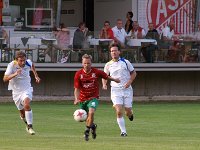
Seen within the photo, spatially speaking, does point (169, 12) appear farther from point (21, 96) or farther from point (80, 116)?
point (80, 116)

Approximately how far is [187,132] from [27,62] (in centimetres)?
428

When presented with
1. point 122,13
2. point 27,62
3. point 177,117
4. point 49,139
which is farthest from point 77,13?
point 49,139

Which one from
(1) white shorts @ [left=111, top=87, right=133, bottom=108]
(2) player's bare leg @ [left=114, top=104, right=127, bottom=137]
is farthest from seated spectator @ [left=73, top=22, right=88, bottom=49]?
(2) player's bare leg @ [left=114, top=104, right=127, bottom=137]

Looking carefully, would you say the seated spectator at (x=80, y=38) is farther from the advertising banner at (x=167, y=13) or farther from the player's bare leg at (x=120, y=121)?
the player's bare leg at (x=120, y=121)

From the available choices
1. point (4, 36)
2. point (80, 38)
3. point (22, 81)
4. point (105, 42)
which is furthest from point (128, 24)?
point (22, 81)

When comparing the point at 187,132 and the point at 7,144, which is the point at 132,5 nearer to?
the point at 187,132

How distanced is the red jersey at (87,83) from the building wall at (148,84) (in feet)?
55.8

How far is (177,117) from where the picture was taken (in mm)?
27469

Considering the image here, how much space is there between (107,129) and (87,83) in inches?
151

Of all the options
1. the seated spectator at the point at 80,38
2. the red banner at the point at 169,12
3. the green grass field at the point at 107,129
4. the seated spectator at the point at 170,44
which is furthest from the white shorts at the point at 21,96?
the red banner at the point at 169,12

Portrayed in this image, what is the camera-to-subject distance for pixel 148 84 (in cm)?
3675

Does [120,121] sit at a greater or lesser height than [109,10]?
lesser

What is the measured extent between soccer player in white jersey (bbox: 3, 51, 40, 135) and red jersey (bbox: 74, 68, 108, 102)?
6.33 ft

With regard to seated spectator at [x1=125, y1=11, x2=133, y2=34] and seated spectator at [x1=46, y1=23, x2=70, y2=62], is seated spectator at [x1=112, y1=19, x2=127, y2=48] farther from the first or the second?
seated spectator at [x1=46, y1=23, x2=70, y2=62]
